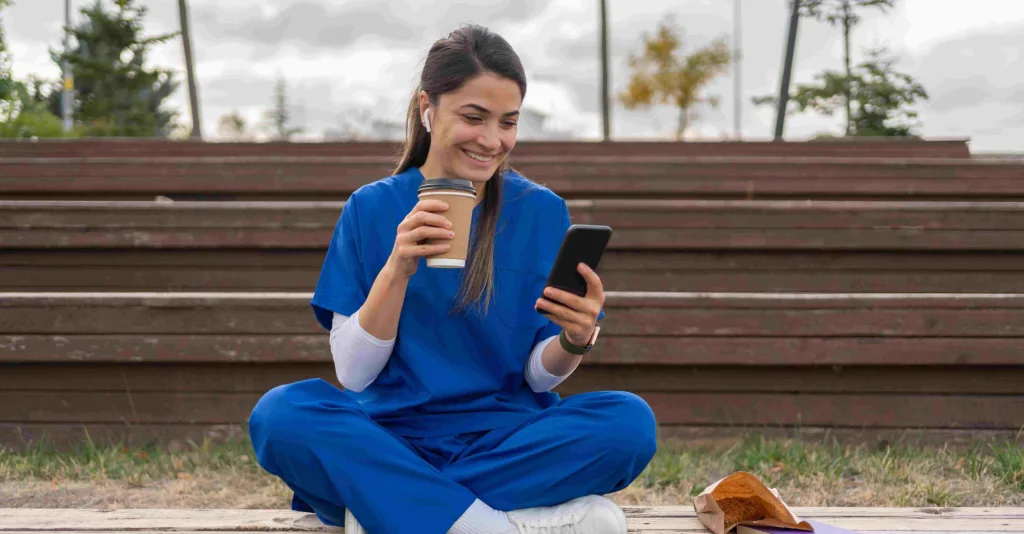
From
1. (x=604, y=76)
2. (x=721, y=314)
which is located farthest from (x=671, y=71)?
(x=721, y=314)

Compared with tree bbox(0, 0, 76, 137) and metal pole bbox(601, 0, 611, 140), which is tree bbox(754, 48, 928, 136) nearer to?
metal pole bbox(601, 0, 611, 140)

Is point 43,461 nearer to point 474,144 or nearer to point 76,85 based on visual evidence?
point 474,144

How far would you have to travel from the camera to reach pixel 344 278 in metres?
2.13

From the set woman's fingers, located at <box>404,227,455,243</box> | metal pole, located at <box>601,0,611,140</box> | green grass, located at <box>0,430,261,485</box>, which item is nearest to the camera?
woman's fingers, located at <box>404,227,455,243</box>

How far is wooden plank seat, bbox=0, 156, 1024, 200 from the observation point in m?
5.60

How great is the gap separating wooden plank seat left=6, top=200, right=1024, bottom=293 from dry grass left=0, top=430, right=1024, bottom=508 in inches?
50.4

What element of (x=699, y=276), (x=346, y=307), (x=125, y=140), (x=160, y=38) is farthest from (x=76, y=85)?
(x=346, y=307)

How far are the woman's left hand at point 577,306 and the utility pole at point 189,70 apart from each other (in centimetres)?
1003

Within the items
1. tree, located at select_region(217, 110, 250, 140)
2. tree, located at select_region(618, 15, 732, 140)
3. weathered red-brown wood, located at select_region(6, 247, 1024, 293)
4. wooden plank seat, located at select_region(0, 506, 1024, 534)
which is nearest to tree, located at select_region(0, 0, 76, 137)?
weathered red-brown wood, located at select_region(6, 247, 1024, 293)

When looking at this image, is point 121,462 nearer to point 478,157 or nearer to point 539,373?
point 539,373

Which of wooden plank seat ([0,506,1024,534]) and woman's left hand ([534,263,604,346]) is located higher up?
woman's left hand ([534,263,604,346])

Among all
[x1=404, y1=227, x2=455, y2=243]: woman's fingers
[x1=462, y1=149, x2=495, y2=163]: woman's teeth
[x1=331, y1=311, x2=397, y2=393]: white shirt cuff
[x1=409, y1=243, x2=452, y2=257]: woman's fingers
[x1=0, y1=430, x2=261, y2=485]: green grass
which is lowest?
[x1=0, y1=430, x2=261, y2=485]: green grass

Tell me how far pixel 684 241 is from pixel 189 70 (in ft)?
27.3

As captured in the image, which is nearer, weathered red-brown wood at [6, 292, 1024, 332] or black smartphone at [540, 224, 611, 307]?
black smartphone at [540, 224, 611, 307]
